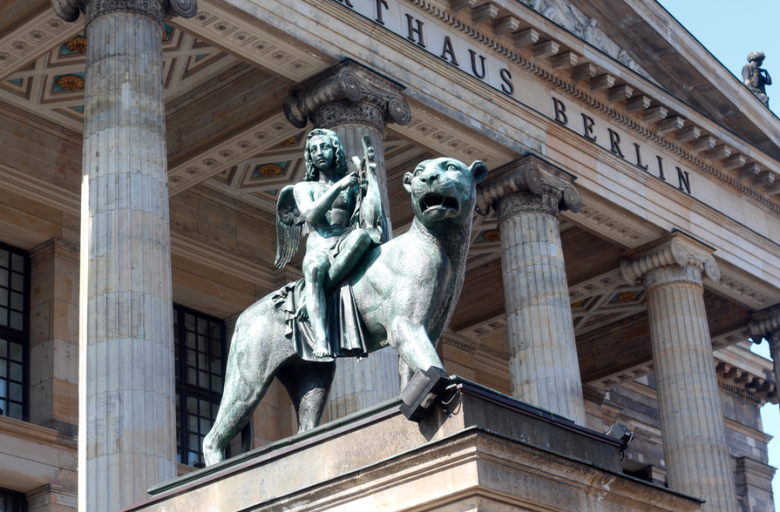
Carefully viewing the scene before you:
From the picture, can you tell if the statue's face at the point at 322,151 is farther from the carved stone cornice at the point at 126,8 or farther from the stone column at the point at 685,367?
the stone column at the point at 685,367

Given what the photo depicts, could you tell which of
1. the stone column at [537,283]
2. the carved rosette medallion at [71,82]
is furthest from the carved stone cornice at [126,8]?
the stone column at [537,283]

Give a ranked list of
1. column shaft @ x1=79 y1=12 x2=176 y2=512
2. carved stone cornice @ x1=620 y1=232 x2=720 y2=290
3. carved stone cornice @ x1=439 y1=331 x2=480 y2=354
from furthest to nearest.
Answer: carved stone cornice @ x1=439 y1=331 x2=480 y2=354, carved stone cornice @ x1=620 y1=232 x2=720 y2=290, column shaft @ x1=79 y1=12 x2=176 y2=512

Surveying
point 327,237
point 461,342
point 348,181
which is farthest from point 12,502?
point 348,181

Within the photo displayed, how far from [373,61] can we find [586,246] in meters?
9.68

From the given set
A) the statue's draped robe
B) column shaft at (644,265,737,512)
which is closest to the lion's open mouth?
the statue's draped robe

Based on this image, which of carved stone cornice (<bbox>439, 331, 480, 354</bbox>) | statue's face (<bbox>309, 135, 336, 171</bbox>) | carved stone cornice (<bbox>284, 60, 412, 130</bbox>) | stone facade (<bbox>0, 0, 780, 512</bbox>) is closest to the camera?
statue's face (<bbox>309, 135, 336, 171</bbox>)

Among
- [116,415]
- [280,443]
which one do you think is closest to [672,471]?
[116,415]

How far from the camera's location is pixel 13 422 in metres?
21.9

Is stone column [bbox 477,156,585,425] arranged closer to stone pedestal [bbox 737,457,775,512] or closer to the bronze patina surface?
the bronze patina surface

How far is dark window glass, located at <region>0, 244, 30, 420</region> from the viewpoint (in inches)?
901

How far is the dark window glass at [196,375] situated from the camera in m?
25.0

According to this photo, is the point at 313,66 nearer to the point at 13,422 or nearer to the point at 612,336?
the point at 13,422

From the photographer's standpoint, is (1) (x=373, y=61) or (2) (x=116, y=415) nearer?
(2) (x=116, y=415)

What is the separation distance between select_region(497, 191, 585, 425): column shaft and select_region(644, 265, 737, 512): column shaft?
3903 mm
